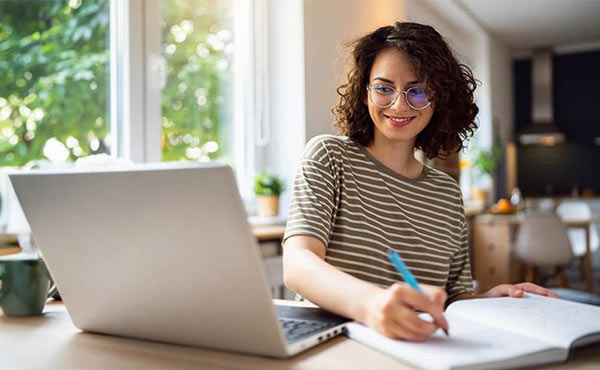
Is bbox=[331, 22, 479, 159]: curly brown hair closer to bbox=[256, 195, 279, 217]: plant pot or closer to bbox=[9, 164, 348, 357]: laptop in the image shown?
bbox=[9, 164, 348, 357]: laptop

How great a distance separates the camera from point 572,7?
592cm

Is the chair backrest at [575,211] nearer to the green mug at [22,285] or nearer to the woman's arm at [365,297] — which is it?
the woman's arm at [365,297]

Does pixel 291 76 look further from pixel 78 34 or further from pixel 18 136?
pixel 18 136

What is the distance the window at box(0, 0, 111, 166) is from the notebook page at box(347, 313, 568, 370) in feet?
5.43

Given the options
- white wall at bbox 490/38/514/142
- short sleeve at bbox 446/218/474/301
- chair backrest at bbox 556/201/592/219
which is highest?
white wall at bbox 490/38/514/142

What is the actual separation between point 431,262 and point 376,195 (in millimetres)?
170

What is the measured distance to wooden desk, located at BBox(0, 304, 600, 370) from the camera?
0.66 meters

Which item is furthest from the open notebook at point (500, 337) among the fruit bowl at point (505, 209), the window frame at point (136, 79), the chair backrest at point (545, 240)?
the fruit bowl at point (505, 209)

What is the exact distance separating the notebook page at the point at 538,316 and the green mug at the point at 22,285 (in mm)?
649

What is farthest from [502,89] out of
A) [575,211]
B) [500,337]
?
[500,337]

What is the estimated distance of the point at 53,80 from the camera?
6.93 feet

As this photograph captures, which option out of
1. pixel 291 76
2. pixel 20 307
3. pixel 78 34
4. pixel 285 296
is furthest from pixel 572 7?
pixel 20 307

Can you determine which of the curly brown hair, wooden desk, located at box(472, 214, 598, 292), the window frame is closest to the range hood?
wooden desk, located at box(472, 214, 598, 292)

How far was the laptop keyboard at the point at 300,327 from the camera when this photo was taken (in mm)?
732
